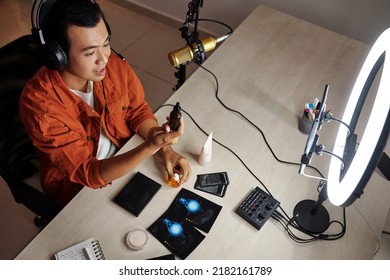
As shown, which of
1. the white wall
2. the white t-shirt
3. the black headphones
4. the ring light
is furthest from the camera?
the white wall

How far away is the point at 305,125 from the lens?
4.32 feet

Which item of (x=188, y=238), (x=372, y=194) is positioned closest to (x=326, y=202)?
(x=372, y=194)

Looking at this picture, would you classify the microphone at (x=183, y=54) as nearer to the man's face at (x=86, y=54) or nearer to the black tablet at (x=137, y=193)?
the man's face at (x=86, y=54)

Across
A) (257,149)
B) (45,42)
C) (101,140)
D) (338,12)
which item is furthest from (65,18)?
(338,12)

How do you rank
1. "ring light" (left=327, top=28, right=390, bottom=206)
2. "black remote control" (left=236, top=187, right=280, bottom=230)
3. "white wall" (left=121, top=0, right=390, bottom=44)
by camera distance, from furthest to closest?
"white wall" (left=121, top=0, right=390, bottom=44) → "black remote control" (left=236, top=187, right=280, bottom=230) → "ring light" (left=327, top=28, right=390, bottom=206)

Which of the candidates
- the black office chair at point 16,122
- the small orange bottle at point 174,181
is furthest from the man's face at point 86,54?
the small orange bottle at point 174,181

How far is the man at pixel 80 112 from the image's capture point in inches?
41.1

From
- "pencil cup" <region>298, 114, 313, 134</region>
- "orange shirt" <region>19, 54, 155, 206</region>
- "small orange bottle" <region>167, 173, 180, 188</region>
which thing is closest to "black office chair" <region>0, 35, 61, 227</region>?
"orange shirt" <region>19, 54, 155, 206</region>

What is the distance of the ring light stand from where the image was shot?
74 centimetres

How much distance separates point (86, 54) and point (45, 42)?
0.40ft

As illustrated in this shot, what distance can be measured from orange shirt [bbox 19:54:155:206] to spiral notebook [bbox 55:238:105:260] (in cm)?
20

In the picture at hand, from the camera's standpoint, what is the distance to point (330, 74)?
60.9 inches

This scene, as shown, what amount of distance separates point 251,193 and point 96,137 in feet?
1.94

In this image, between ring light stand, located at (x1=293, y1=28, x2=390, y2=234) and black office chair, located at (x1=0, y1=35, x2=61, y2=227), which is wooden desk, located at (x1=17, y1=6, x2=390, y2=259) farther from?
black office chair, located at (x1=0, y1=35, x2=61, y2=227)
